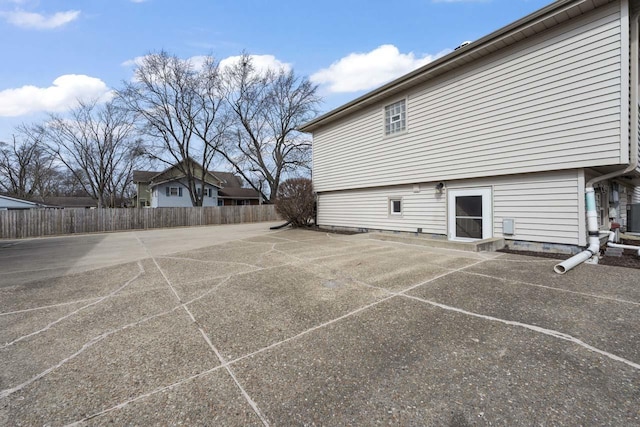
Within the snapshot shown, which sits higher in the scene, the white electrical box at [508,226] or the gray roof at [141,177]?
the gray roof at [141,177]

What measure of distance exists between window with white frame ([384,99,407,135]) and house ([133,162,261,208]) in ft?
66.5

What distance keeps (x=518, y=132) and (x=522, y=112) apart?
435mm

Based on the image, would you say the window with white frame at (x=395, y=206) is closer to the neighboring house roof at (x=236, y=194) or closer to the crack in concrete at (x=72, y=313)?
the crack in concrete at (x=72, y=313)

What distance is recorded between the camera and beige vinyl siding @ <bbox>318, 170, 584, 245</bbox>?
5.27 m

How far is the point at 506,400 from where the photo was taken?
160cm

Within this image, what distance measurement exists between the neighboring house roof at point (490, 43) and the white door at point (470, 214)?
333 centimetres

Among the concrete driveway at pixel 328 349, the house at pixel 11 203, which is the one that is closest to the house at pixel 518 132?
the concrete driveway at pixel 328 349

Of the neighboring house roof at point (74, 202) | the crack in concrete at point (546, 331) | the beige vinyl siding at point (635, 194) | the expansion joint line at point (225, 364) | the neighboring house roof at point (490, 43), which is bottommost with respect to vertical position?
the expansion joint line at point (225, 364)

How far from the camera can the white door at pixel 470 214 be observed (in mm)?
6512

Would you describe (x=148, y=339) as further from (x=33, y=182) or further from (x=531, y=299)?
(x=33, y=182)

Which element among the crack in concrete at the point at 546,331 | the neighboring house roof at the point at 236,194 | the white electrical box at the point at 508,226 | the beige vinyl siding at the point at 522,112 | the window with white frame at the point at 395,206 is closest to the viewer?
the crack in concrete at the point at 546,331

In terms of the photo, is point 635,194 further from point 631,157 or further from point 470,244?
point 470,244

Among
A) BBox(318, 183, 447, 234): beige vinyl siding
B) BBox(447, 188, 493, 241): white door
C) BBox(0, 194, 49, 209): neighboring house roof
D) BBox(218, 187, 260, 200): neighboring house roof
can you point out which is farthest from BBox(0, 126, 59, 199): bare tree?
BBox(447, 188, 493, 241): white door

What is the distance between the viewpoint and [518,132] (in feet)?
19.2
